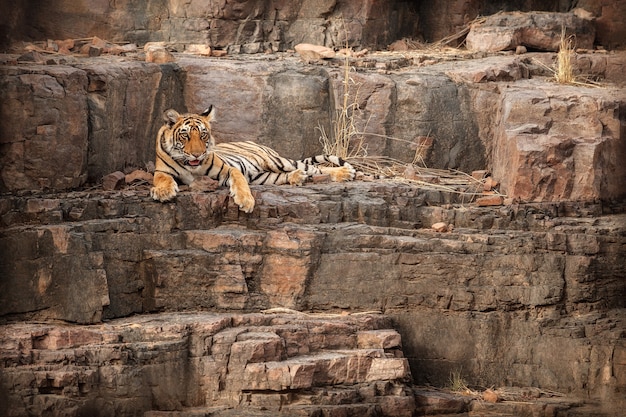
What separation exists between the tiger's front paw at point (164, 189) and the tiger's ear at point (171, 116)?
2.66 ft

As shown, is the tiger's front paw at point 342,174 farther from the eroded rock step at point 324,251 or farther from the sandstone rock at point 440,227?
the sandstone rock at point 440,227

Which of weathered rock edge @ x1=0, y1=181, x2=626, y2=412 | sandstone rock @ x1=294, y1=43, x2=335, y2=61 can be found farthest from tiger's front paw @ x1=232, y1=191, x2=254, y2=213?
sandstone rock @ x1=294, y1=43, x2=335, y2=61

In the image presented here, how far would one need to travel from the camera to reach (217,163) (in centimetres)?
1368

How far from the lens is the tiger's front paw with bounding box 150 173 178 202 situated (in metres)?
12.8

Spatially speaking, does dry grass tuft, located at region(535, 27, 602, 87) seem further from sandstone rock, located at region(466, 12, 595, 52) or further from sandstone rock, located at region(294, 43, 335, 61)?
sandstone rock, located at region(294, 43, 335, 61)

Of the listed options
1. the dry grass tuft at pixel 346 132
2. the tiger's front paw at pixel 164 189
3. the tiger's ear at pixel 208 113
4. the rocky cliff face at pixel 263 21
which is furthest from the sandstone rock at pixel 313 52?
the tiger's front paw at pixel 164 189

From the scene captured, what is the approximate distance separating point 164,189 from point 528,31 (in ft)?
17.3

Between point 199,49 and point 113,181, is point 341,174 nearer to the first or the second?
point 113,181

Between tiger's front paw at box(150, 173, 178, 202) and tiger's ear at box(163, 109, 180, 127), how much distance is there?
0.81 metres

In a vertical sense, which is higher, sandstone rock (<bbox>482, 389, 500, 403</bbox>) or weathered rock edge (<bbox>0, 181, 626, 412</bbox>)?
weathered rock edge (<bbox>0, 181, 626, 412</bbox>)

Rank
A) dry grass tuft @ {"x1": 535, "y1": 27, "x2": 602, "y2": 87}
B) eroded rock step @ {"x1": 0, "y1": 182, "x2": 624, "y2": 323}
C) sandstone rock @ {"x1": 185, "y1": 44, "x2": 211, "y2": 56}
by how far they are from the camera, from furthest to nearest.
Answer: sandstone rock @ {"x1": 185, "y1": 44, "x2": 211, "y2": 56} → dry grass tuft @ {"x1": 535, "y1": 27, "x2": 602, "y2": 87} → eroded rock step @ {"x1": 0, "y1": 182, "x2": 624, "y2": 323}

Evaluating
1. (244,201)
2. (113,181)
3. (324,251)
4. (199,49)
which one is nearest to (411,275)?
(324,251)

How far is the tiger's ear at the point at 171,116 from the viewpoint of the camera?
13664 millimetres

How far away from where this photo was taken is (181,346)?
11820mm
